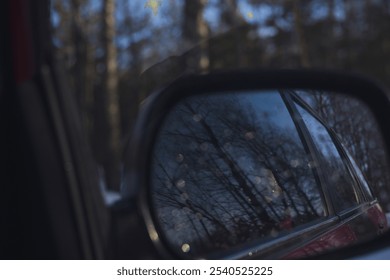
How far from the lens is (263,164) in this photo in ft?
5.32

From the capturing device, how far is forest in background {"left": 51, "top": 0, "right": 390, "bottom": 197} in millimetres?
9297

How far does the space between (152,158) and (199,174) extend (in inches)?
9.0

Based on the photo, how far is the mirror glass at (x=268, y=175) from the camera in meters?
1.44

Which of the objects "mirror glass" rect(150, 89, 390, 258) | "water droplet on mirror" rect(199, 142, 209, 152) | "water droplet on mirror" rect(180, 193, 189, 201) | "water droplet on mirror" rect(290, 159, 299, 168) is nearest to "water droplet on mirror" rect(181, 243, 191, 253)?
"mirror glass" rect(150, 89, 390, 258)

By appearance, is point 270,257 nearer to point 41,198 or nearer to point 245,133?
point 245,133

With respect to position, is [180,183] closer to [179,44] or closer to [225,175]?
[225,175]

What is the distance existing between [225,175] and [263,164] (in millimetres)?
135

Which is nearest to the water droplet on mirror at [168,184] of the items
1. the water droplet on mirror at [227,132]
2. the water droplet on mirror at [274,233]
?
the water droplet on mirror at [227,132]

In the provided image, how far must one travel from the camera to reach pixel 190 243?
1.42 metres

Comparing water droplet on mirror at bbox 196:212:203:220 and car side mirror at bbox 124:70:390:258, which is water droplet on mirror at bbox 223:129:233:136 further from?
water droplet on mirror at bbox 196:212:203:220

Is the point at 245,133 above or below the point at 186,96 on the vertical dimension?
below

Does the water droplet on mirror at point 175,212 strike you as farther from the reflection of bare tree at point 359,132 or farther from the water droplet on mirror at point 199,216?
the reflection of bare tree at point 359,132

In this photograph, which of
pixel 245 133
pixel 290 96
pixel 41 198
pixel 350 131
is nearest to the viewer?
pixel 41 198

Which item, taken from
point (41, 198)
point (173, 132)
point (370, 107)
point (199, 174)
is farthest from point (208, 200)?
point (370, 107)
